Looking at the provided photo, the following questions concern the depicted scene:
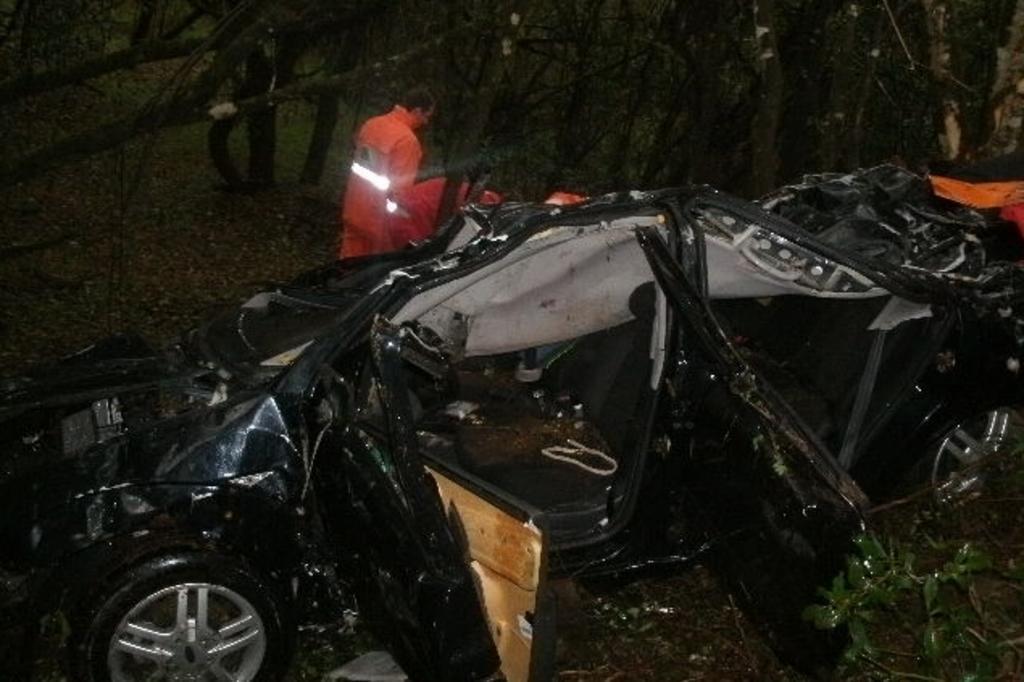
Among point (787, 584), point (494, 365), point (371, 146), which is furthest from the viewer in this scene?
point (371, 146)

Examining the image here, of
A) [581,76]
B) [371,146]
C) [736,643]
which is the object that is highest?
[581,76]

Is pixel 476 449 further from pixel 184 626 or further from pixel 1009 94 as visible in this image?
pixel 1009 94

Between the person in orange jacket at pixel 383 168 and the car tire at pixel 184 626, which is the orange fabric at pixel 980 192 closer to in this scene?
the person in orange jacket at pixel 383 168

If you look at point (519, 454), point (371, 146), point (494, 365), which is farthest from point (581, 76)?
point (519, 454)

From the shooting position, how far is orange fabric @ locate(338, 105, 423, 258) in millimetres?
6055

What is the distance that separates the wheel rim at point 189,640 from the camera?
3174 millimetres

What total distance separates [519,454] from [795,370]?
4.37 ft

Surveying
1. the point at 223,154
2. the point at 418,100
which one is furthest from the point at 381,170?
the point at 223,154

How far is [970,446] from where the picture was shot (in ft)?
14.1

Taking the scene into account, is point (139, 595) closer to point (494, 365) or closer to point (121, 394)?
point (121, 394)

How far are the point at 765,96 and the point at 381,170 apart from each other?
2.73m

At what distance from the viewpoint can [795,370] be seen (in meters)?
4.38

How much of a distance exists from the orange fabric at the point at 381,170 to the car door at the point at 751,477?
2.96 metres

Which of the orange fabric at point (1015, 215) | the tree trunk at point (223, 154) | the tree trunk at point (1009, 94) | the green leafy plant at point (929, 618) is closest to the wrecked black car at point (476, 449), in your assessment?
the green leafy plant at point (929, 618)
